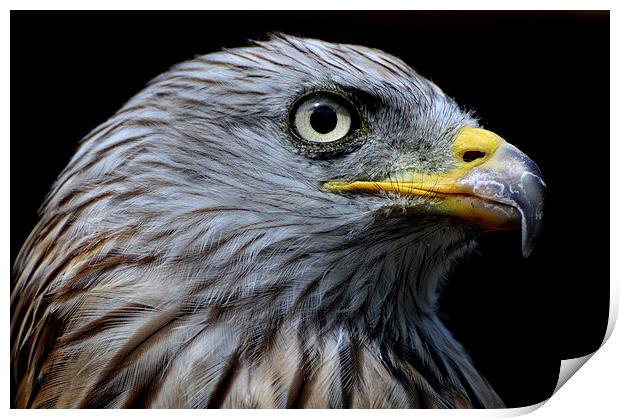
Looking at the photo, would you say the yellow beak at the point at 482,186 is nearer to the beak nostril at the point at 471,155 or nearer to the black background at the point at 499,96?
the beak nostril at the point at 471,155

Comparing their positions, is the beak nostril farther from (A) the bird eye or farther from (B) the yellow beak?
(A) the bird eye

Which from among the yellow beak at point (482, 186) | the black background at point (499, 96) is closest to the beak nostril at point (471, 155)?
the yellow beak at point (482, 186)

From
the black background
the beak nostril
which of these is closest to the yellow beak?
the beak nostril

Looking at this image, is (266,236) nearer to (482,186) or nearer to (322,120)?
(322,120)

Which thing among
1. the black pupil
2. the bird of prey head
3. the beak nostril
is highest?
the black pupil

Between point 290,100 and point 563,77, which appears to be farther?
point 563,77
